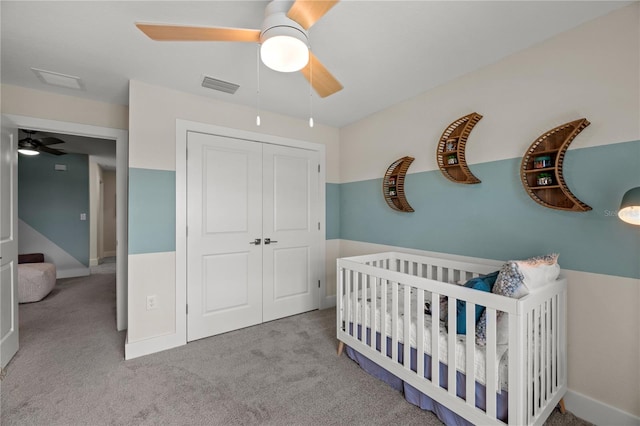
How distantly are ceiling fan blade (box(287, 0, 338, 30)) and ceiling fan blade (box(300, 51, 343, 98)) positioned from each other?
172mm

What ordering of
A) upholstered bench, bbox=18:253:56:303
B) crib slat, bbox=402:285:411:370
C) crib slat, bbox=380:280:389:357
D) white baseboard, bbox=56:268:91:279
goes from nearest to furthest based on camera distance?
crib slat, bbox=402:285:411:370 → crib slat, bbox=380:280:389:357 → upholstered bench, bbox=18:253:56:303 → white baseboard, bbox=56:268:91:279

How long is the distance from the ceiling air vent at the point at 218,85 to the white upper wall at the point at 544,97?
164cm

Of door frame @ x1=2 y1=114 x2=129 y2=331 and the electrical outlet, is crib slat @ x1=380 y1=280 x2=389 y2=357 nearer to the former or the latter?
the electrical outlet

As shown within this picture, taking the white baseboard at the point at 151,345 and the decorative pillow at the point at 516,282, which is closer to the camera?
the decorative pillow at the point at 516,282

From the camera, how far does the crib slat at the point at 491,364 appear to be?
50.9 inches

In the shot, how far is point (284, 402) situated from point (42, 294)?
13.2ft

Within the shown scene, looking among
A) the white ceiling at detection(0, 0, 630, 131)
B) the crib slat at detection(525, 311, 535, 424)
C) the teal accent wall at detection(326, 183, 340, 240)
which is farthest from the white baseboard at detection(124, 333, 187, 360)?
the crib slat at detection(525, 311, 535, 424)

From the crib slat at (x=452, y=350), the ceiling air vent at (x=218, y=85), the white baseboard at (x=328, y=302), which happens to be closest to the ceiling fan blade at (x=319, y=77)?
the ceiling air vent at (x=218, y=85)

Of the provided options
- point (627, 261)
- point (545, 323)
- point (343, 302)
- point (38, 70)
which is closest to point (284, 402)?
point (343, 302)

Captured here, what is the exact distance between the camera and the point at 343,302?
2.25 m

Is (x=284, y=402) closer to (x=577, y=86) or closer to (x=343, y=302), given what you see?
(x=343, y=302)

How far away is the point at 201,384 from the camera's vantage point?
1889mm

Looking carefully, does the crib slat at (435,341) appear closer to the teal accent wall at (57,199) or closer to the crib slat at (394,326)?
the crib slat at (394,326)

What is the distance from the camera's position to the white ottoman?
350cm
